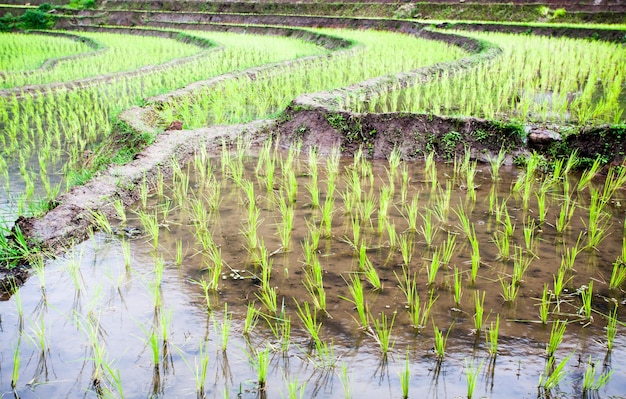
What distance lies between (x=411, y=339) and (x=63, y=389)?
1425mm

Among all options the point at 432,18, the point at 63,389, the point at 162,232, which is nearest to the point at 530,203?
the point at 162,232

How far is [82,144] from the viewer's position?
5.73 m

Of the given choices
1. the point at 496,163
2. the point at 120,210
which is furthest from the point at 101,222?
the point at 496,163

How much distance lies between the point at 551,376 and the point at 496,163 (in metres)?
2.95

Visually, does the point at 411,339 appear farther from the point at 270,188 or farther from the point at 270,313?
the point at 270,188

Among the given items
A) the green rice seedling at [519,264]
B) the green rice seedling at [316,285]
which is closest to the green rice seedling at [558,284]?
the green rice seedling at [519,264]

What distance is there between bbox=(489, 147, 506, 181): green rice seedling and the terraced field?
0.08 feet

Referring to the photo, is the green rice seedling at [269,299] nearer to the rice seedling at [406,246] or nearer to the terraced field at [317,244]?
the terraced field at [317,244]

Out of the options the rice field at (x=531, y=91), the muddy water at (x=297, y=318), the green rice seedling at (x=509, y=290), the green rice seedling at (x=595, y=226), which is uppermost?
the rice field at (x=531, y=91)

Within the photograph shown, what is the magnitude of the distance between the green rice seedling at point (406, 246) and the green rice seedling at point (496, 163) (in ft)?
4.65

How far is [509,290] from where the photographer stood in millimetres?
2828

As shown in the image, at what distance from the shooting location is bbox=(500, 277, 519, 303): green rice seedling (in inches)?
108

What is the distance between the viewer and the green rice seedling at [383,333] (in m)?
2.39

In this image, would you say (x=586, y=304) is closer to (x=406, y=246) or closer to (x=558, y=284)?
(x=558, y=284)
